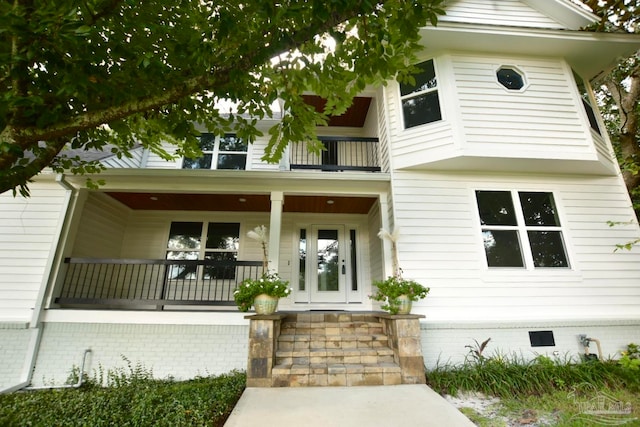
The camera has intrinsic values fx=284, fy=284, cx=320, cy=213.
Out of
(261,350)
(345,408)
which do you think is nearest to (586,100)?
(345,408)

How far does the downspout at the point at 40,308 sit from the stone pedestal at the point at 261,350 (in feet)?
12.0

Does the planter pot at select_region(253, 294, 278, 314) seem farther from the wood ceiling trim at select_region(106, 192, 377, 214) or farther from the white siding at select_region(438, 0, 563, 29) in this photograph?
the white siding at select_region(438, 0, 563, 29)

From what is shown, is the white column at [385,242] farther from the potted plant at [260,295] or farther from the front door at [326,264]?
the potted plant at [260,295]

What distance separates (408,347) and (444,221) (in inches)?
96.5

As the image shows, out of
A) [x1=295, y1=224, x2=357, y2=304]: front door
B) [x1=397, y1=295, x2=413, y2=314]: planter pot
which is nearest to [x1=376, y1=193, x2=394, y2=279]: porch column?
[x1=397, y1=295, x2=413, y2=314]: planter pot

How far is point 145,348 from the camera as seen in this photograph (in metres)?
4.66

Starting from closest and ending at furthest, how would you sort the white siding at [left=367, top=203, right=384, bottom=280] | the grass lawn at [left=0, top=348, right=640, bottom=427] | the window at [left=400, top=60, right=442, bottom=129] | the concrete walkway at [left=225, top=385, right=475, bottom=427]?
the concrete walkway at [left=225, top=385, right=475, bottom=427]
the grass lawn at [left=0, top=348, right=640, bottom=427]
the window at [left=400, top=60, right=442, bottom=129]
the white siding at [left=367, top=203, right=384, bottom=280]

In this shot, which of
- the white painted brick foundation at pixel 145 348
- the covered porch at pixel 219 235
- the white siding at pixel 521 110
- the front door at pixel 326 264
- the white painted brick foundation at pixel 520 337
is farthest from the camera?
the front door at pixel 326 264

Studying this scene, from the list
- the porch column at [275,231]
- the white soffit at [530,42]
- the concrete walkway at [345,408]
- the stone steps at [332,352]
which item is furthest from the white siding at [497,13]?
the concrete walkway at [345,408]

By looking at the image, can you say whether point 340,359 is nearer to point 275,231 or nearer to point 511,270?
point 275,231

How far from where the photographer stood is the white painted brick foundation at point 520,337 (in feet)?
15.4

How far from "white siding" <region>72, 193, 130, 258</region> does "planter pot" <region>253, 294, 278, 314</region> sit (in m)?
4.20

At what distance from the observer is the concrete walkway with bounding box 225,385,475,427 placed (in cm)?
276

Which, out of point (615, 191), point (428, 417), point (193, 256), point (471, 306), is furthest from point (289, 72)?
point (615, 191)
